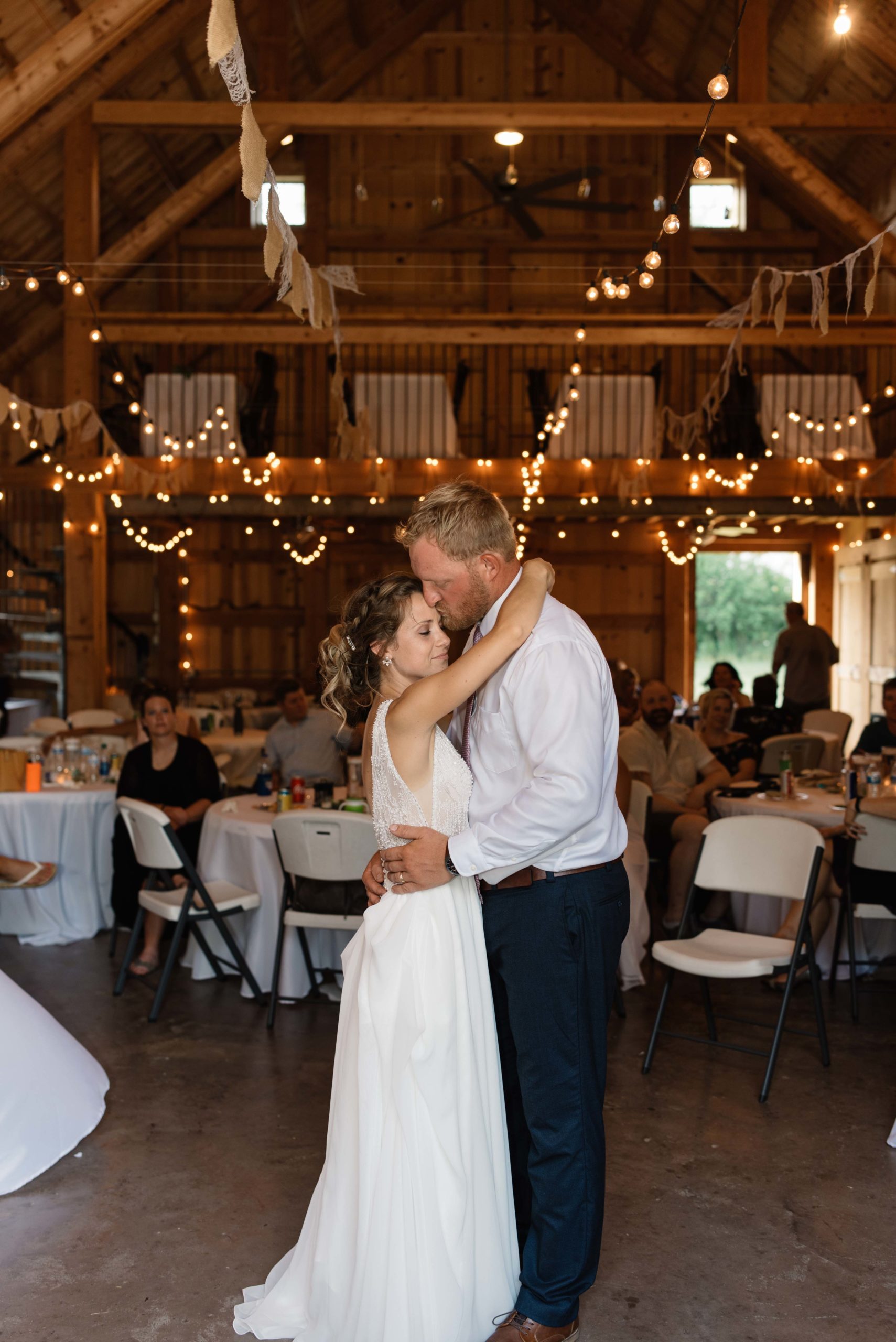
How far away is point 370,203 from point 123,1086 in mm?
12506

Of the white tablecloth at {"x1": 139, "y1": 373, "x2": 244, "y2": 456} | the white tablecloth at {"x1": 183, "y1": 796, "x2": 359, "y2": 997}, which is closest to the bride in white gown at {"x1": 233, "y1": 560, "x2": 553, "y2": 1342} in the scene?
the white tablecloth at {"x1": 183, "y1": 796, "x2": 359, "y2": 997}

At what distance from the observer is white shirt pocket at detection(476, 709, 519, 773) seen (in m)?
2.51

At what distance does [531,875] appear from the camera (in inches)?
98.2

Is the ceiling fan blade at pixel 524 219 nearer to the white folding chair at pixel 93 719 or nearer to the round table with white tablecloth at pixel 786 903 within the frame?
the white folding chair at pixel 93 719

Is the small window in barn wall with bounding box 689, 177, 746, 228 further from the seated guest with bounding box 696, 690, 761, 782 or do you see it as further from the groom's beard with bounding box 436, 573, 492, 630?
the groom's beard with bounding box 436, 573, 492, 630

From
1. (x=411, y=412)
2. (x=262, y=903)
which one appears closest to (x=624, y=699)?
(x=262, y=903)

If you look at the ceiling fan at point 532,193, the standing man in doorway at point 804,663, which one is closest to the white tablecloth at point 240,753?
the ceiling fan at point 532,193

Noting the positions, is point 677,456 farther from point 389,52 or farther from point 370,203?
point 389,52

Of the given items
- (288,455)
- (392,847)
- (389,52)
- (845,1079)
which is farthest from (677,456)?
(392,847)

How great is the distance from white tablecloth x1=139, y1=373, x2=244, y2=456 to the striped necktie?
9.20 meters

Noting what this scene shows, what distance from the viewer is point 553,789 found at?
2.35 meters

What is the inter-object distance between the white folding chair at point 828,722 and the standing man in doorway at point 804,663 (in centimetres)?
116

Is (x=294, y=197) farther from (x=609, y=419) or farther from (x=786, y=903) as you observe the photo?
(x=786, y=903)

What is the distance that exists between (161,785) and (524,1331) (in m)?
3.74
